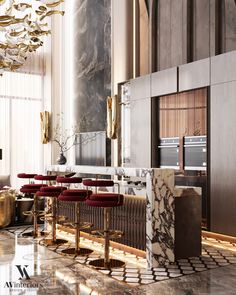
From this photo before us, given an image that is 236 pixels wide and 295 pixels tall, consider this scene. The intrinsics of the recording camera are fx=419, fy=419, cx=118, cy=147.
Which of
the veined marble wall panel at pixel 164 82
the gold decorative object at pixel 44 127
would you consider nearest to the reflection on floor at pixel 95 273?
the veined marble wall panel at pixel 164 82

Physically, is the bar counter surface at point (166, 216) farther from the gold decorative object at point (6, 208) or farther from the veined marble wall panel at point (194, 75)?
the gold decorative object at point (6, 208)

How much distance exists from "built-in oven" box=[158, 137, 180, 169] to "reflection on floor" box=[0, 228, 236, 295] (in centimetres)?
191

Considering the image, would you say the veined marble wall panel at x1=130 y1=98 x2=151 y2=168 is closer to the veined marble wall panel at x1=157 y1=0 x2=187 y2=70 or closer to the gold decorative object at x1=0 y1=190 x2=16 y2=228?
the veined marble wall panel at x1=157 y1=0 x2=187 y2=70

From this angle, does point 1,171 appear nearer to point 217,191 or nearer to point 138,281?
point 217,191

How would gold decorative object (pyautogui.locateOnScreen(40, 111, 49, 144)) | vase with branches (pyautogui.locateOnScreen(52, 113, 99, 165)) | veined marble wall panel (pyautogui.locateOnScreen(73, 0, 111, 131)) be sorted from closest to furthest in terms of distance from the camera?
1. veined marble wall panel (pyautogui.locateOnScreen(73, 0, 111, 131))
2. vase with branches (pyautogui.locateOnScreen(52, 113, 99, 165))
3. gold decorative object (pyautogui.locateOnScreen(40, 111, 49, 144))

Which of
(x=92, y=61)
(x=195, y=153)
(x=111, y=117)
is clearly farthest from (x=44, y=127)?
(x=195, y=153)

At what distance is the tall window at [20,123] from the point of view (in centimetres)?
1000

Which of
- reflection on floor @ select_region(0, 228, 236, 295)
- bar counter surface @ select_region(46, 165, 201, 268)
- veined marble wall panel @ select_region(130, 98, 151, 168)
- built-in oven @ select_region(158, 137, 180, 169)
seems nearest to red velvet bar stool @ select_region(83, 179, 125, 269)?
reflection on floor @ select_region(0, 228, 236, 295)

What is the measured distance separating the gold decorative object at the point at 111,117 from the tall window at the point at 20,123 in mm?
2630

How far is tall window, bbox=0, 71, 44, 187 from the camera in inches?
394

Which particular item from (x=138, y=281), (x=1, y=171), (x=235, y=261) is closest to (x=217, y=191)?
(x=235, y=261)

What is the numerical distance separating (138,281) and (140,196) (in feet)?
3.73

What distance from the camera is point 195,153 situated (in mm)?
→ 6551

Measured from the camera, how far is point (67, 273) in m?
4.18
